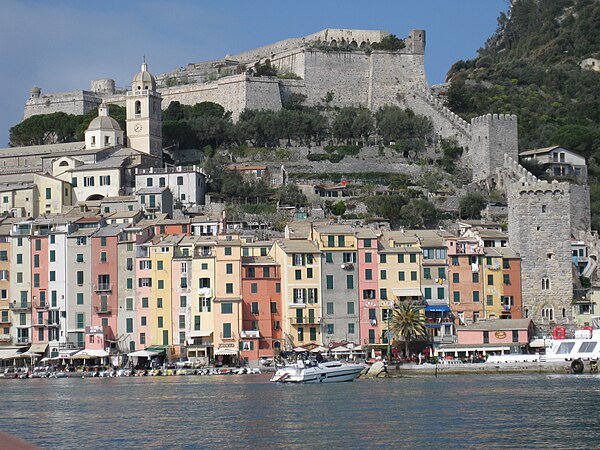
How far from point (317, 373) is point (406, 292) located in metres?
14.0

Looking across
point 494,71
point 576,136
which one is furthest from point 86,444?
point 494,71

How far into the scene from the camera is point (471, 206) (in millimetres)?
97625

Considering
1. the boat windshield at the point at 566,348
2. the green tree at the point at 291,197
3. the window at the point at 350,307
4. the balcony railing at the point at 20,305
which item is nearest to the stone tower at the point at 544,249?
the window at the point at 350,307

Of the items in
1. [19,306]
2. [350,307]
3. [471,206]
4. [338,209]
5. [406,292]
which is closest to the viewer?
[350,307]

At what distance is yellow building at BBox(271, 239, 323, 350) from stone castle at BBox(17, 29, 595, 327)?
71.4 ft

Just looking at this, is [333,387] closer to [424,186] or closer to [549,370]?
[549,370]

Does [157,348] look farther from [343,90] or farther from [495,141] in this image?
[343,90]

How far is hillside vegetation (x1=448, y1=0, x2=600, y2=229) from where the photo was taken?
110812 mm

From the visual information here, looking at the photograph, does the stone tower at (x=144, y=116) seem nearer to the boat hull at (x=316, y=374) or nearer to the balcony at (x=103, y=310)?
the balcony at (x=103, y=310)

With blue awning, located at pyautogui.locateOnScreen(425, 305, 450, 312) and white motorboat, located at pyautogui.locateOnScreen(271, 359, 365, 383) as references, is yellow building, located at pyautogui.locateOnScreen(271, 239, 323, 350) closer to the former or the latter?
blue awning, located at pyautogui.locateOnScreen(425, 305, 450, 312)

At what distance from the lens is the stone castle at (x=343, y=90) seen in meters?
104

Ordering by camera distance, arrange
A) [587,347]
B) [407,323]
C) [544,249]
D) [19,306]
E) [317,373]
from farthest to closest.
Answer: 1. [19,306]
2. [544,249]
3. [407,323]
4. [587,347]
5. [317,373]

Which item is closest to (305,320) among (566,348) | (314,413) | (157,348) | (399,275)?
(399,275)

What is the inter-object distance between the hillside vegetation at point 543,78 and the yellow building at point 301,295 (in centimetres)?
2911
